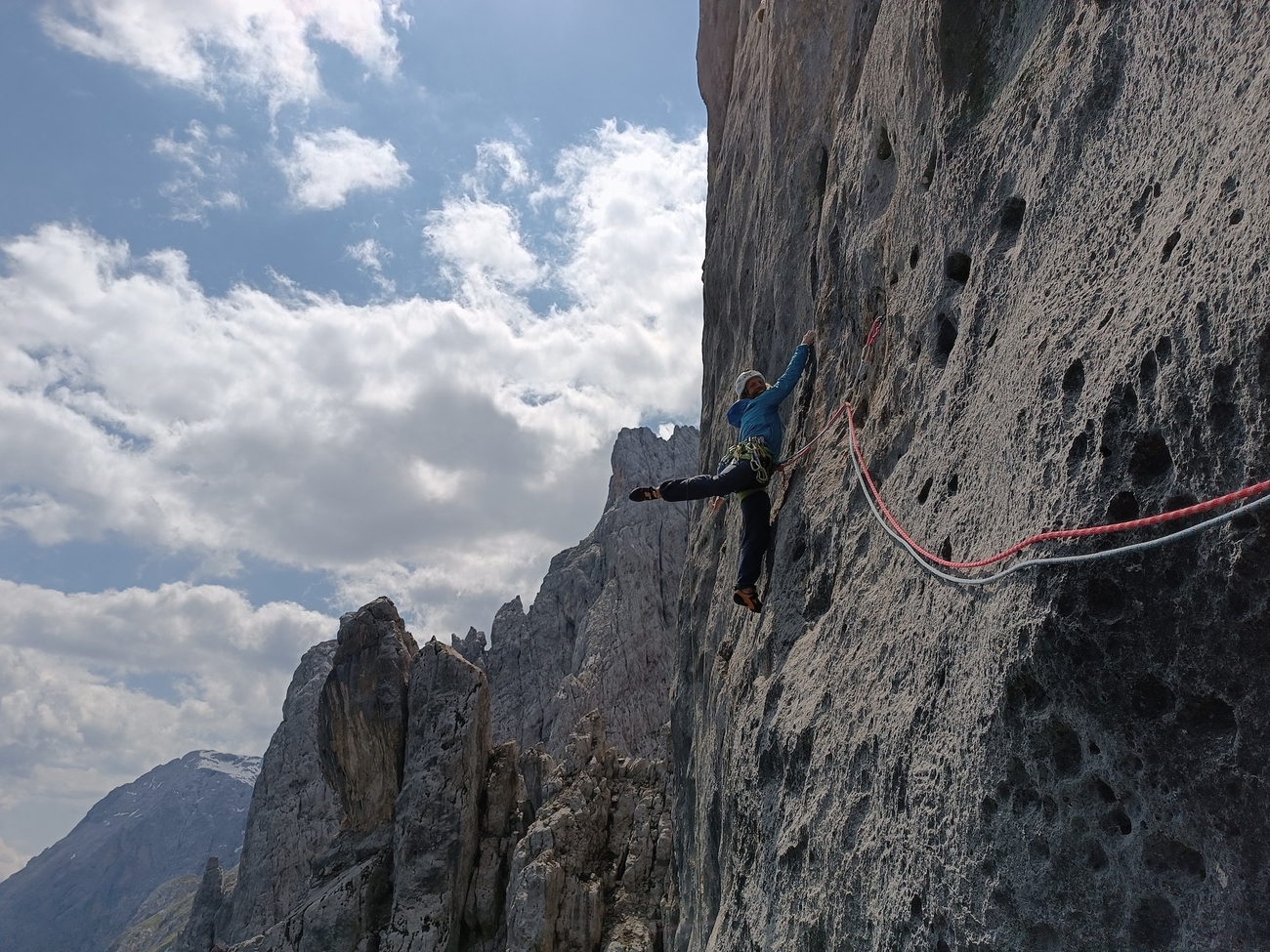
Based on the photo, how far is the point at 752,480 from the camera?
9.88 m

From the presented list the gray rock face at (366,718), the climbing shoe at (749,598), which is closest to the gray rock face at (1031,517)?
the climbing shoe at (749,598)

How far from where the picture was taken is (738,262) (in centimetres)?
1532

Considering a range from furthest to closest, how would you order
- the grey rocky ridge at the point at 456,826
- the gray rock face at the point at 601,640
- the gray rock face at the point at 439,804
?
1. the gray rock face at the point at 601,640
2. the gray rock face at the point at 439,804
3. the grey rocky ridge at the point at 456,826

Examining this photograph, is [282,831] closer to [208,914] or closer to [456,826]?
[208,914]

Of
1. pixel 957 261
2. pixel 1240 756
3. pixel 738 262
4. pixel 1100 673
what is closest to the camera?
pixel 1240 756

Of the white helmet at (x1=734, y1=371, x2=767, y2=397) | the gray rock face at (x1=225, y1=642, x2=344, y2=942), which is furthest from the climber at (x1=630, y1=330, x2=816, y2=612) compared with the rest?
the gray rock face at (x1=225, y1=642, x2=344, y2=942)

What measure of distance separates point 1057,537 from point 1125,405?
72 cm

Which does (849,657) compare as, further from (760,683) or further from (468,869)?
(468,869)

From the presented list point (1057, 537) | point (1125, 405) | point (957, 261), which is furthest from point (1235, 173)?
point (957, 261)

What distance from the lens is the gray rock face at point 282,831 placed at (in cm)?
4803

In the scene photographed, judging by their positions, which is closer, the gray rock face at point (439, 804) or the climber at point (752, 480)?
the climber at point (752, 480)

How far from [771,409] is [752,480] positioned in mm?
963

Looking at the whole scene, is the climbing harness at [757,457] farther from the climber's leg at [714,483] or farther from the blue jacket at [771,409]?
the blue jacket at [771,409]

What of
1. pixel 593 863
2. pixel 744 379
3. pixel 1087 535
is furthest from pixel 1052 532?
pixel 593 863
